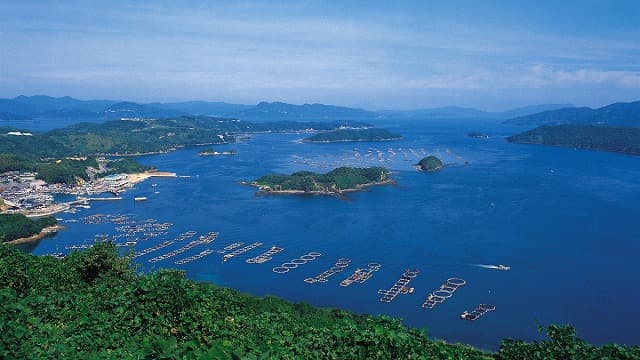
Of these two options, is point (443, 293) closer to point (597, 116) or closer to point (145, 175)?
point (145, 175)

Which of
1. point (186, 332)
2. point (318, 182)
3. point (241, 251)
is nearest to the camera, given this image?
point (186, 332)

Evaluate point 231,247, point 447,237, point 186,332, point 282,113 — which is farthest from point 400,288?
point 282,113

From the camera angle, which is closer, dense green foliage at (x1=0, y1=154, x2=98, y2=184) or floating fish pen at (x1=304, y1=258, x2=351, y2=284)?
floating fish pen at (x1=304, y1=258, x2=351, y2=284)

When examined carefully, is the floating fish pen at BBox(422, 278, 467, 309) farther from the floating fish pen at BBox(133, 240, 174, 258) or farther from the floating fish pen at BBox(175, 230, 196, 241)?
the floating fish pen at BBox(175, 230, 196, 241)

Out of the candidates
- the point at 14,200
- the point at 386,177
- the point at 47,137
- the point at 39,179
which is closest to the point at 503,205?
the point at 386,177

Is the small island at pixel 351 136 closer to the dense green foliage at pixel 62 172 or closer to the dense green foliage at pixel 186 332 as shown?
the dense green foliage at pixel 62 172

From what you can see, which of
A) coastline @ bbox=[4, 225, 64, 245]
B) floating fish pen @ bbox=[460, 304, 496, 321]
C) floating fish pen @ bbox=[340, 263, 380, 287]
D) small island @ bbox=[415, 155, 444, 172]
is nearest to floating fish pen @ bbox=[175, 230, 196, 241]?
coastline @ bbox=[4, 225, 64, 245]
